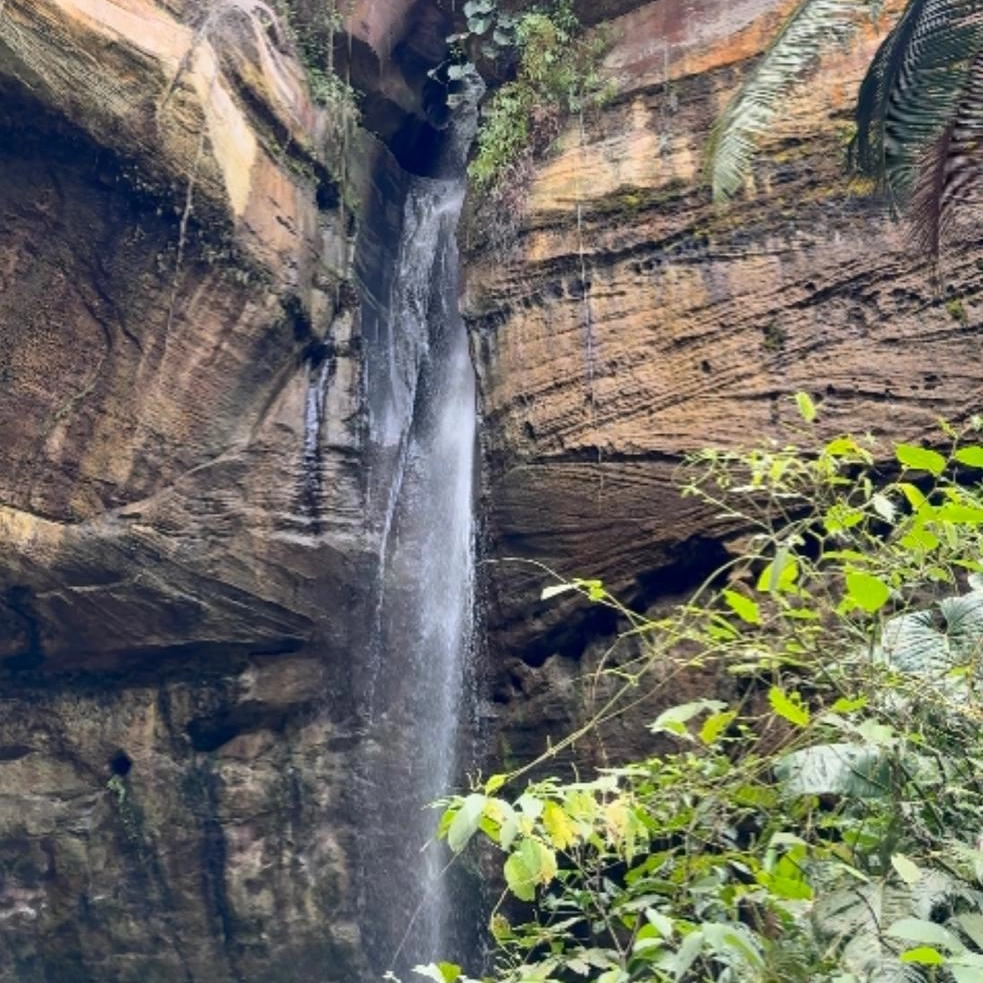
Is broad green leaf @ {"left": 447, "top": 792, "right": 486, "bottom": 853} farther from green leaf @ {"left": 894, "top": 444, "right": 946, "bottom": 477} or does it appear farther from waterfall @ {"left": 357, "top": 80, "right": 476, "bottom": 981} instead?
waterfall @ {"left": 357, "top": 80, "right": 476, "bottom": 981}

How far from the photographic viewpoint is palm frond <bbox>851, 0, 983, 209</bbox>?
3.53 meters

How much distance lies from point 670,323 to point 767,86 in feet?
11.9

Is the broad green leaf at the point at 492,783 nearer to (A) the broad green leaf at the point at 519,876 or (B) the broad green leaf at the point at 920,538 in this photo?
(A) the broad green leaf at the point at 519,876

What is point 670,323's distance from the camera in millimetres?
7312

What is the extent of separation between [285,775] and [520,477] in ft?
10.0

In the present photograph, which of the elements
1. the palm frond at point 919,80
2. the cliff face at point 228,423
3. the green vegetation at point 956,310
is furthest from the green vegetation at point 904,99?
the cliff face at point 228,423

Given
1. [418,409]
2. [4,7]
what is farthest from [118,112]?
[418,409]

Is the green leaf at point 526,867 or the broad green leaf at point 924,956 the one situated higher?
the green leaf at point 526,867

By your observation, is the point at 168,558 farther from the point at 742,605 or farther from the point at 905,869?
the point at 905,869

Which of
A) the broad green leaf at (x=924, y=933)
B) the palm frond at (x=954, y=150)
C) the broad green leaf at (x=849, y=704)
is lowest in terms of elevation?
the broad green leaf at (x=924, y=933)

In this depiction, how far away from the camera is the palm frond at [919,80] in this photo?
3525 mm

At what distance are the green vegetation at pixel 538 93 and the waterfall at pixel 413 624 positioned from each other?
5.64ft

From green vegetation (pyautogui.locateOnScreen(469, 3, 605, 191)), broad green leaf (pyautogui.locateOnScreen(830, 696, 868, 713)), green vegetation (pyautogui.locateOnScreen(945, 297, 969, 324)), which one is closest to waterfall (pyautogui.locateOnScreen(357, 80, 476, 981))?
green vegetation (pyautogui.locateOnScreen(469, 3, 605, 191))

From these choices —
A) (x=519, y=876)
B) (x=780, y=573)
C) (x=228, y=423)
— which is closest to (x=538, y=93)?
(x=228, y=423)
